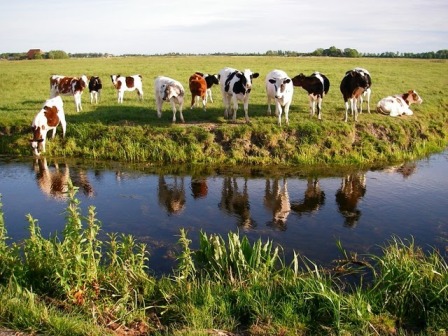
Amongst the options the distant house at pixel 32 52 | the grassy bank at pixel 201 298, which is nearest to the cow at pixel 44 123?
the grassy bank at pixel 201 298

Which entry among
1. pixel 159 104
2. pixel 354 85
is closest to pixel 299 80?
pixel 354 85

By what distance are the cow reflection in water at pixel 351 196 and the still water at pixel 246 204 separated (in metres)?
0.03

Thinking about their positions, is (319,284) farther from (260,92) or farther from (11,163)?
(260,92)

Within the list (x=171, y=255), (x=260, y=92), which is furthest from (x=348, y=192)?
(x=260, y=92)

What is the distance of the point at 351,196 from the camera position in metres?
11.6

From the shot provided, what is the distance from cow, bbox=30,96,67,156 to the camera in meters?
14.8

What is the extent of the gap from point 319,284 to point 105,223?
5253mm

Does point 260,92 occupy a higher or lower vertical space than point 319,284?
higher

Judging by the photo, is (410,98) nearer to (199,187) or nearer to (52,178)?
(199,187)

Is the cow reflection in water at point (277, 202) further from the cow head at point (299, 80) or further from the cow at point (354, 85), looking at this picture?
the cow at point (354, 85)

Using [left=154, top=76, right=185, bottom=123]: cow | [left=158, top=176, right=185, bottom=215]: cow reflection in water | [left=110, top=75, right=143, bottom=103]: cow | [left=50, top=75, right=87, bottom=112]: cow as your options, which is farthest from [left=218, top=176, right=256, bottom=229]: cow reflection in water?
[left=110, top=75, right=143, bottom=103]: cow

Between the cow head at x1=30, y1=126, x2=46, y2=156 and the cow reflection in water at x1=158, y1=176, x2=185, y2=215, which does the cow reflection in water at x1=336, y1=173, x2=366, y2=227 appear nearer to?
the cow reflection in water at x1=158, y1=176, x2=185, y2=215

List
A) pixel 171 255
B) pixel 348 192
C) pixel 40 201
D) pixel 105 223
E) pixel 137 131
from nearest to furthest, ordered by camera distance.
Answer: pixel 171 255
pixel 105 223
pixel 40 201
pixel 348 192
pixel 137 131

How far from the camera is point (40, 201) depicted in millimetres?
11062
